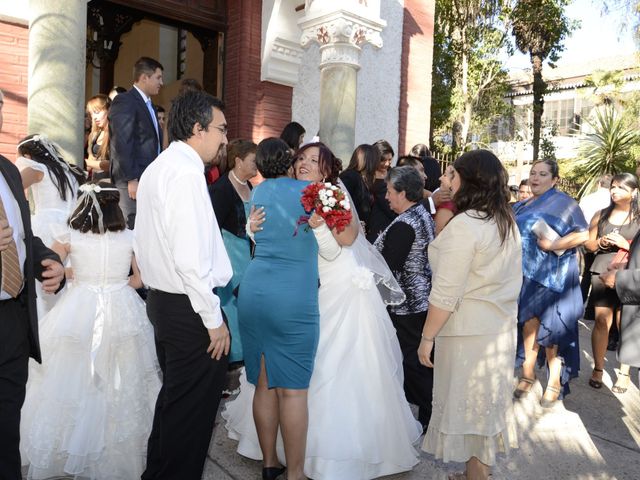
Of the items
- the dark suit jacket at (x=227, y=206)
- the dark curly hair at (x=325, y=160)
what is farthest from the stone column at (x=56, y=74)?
the dark curly hair at (x=325, y=160)

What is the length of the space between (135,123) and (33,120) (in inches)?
36.2

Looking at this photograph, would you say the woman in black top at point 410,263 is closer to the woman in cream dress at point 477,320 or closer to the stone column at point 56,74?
the woman in cream dress at point 477,320

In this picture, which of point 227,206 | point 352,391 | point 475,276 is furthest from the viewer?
point 227,206

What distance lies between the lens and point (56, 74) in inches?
208

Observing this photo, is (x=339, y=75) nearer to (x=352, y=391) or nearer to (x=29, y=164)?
(x=29, y=164)

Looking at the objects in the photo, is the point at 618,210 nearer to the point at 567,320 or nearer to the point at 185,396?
the point at 567,320

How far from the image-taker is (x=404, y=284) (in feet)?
14.5

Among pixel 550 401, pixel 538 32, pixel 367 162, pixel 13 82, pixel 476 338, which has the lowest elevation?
pixel 550 401

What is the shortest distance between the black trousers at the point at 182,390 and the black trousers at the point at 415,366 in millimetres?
1877

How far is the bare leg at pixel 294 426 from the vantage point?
11.0ft

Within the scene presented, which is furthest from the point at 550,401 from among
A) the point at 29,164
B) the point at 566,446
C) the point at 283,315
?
the point at 29,164

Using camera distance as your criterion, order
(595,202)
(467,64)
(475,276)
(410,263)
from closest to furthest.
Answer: (475,276), (410,263), (595,202), (467,64)

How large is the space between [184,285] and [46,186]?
245 centimetres

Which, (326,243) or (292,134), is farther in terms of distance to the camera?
(292,134)
